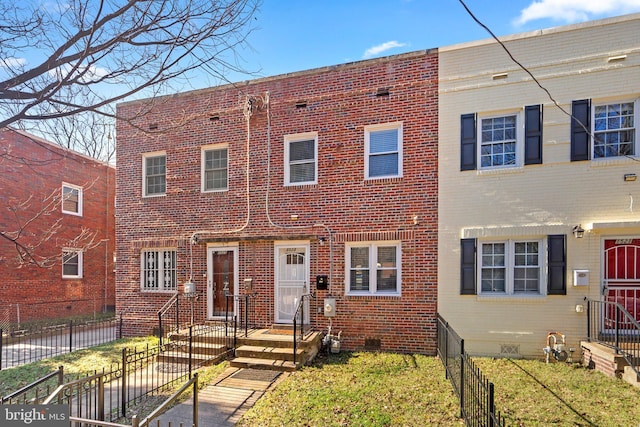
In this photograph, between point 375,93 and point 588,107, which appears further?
point 375,93

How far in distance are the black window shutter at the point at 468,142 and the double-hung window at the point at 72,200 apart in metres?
15.0

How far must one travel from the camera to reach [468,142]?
26.5 ft

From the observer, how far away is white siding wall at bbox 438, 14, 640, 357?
23.8 ft

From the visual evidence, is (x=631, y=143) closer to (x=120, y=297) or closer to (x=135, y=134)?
(x=135, y=134)

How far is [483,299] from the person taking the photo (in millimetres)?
7816

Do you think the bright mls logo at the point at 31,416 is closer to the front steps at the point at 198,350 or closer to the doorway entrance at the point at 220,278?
the front steps at the point at 198,350

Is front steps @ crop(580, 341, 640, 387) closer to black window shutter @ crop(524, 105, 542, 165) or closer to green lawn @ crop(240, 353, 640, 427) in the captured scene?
green lawn @ crop(240, 353, 640, 427)

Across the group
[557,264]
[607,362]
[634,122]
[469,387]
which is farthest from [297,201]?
[634,122]

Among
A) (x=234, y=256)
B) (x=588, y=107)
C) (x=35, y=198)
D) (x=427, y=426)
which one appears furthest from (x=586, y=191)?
(x=35, y=198)

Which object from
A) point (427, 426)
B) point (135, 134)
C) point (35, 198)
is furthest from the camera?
point (35, 198)

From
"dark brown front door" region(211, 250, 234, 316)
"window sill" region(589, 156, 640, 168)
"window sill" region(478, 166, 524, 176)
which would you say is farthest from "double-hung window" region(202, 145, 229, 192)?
"window sill" region(589, 156, 640, 168)

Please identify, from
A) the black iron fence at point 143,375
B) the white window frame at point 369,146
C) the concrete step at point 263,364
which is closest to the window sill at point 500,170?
the white window frame at point 369,146

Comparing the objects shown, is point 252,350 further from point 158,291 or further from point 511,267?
point 511,267

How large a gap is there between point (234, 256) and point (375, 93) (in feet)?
19.1
